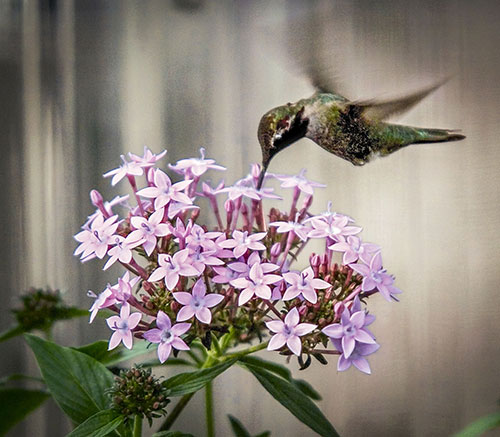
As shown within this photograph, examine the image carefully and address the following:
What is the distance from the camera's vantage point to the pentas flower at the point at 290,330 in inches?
19.8

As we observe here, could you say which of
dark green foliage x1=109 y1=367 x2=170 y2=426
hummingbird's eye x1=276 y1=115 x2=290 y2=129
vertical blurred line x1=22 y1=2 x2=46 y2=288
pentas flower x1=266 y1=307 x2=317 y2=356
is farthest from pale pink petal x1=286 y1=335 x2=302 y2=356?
vertical blurred line x1=22 y1=2 x2=46 y2=288

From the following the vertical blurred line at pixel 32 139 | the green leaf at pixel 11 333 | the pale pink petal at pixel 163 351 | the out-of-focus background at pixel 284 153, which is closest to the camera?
the pale pink petal at pixel 163 351

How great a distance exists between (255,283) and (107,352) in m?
0.25

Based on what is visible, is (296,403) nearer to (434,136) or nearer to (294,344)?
(294,344)

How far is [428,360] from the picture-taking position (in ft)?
3.91

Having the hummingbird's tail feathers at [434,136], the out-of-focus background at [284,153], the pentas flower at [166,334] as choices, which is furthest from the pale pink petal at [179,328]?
the out-of-focus background at [284,153]

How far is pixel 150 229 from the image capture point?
541 millimetres

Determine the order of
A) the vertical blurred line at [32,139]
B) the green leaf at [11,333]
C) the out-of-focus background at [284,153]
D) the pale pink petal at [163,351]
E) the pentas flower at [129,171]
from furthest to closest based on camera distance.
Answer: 1. the vertical blurred line at [32,139]
2. the out-of-focus background at [284,153]
3. the green leaf at [11,333]
4. the pentas flower at [129,171]
5. the pale pink petal at [163,351]

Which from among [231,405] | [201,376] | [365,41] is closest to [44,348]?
[201,376]

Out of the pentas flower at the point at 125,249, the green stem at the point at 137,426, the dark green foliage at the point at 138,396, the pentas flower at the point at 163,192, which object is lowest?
the green stem at the point at 137,426

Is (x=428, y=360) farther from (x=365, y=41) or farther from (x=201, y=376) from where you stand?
(x=201, y=376)

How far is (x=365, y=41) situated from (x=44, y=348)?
876 millimetres

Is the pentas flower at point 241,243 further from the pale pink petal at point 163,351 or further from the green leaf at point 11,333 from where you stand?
the green leaf at point 11,333

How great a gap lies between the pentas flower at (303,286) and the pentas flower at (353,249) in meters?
0.03
